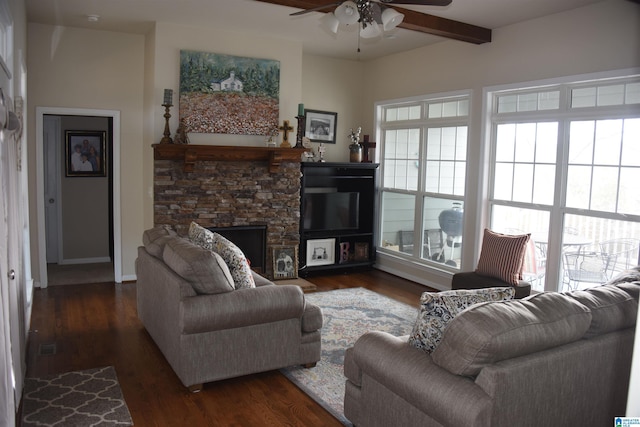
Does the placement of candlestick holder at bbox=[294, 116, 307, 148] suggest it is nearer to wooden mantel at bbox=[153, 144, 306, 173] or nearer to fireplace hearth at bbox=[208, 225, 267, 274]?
wooden mantel at bbox=[153, 144, 306, 173]

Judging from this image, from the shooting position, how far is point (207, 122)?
20.1 ft

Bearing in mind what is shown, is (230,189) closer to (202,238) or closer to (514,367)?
(202,238)

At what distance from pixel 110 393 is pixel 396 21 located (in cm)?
302

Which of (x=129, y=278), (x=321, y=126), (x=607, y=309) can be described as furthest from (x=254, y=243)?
(x=607, y=309)

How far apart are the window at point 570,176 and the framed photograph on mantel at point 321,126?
2.46 meters

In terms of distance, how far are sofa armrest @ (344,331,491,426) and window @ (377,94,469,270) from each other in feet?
12.3

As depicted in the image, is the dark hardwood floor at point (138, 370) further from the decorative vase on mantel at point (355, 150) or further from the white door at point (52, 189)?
the decorative vase on mantel at point (355, 150)

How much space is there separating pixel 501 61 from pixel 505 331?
401 centimetres

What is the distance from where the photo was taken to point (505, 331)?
7.21 ft

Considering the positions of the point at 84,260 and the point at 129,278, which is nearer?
the point at 129,278

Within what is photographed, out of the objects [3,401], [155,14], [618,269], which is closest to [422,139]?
[618,269]

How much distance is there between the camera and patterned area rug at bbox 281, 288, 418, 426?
11.6ft

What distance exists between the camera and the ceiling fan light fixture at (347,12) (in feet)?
10.7

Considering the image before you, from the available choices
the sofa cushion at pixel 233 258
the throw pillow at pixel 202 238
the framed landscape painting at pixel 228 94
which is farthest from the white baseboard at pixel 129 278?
the sofa cushion at pixel 233 258
